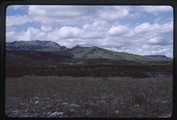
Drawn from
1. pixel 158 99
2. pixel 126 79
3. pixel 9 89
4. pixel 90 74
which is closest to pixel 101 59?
pixel 90 74

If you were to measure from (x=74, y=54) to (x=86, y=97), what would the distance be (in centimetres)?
37

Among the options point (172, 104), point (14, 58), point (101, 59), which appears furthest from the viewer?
point (101, 59)

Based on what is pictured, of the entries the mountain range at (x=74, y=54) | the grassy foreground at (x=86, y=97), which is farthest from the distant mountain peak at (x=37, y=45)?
the grassy foreground at (x=86, y=97)

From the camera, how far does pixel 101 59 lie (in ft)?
9.46

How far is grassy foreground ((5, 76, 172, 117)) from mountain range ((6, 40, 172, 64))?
0.66ft

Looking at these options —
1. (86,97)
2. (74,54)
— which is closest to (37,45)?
(74,54)

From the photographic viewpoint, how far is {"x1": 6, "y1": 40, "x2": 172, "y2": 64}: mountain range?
268 cm

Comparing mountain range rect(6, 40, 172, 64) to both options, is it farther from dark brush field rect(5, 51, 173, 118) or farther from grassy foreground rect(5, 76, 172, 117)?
grassy foreground rect(5, 76, 172, 117)

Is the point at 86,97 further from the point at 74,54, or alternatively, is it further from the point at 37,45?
the point at 37,45

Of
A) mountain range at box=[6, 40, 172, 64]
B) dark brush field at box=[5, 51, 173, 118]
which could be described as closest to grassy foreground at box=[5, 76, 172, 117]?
dark brush field at box=[5, 51, 173, 118]

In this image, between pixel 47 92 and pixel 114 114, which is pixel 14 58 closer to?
pixel 47 92

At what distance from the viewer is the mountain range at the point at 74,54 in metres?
2.68

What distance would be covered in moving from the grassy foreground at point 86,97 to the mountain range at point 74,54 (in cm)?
20

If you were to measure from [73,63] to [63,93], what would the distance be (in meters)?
0.50
